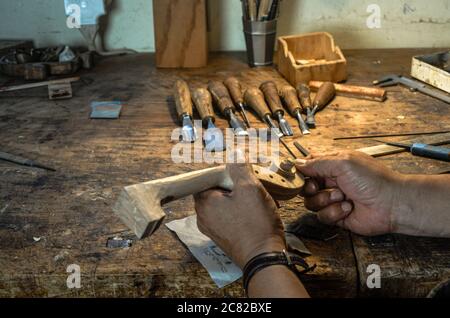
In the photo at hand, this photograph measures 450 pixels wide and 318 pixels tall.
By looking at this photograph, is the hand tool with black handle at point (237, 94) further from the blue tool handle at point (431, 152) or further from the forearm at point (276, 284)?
the forearm at point (276, 284)

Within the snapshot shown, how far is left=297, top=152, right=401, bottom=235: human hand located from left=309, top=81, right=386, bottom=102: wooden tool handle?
2.31ft

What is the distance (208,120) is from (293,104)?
0.91ft

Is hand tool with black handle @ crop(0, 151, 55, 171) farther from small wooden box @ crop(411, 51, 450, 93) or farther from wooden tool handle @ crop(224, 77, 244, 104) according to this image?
small wooden box @ crop(411, 51, 450, 93)

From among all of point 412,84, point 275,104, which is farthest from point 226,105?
point 412,84

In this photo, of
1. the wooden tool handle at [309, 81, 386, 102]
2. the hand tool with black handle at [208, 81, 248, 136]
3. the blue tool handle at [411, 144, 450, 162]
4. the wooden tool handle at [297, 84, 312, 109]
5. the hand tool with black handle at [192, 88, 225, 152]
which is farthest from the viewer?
the wooden tool handle at [309, 81, 386, 102]

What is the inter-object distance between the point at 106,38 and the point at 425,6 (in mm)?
1441

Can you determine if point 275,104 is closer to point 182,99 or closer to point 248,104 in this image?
point 248,104

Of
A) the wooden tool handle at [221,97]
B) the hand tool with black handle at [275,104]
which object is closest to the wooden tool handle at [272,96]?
the hand tool with black handle at [275,104]

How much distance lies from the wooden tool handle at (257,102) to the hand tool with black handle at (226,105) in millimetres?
60

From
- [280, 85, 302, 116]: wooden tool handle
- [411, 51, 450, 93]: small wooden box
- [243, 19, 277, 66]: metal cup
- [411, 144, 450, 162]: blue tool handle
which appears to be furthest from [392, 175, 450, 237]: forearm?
[243, 19, 277, 66]: metal cup

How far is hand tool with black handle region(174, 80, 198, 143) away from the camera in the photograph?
1408 millimetres

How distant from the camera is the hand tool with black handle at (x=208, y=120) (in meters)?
1.35
